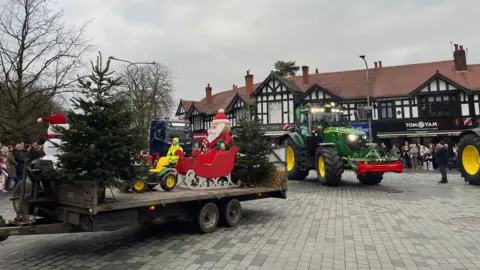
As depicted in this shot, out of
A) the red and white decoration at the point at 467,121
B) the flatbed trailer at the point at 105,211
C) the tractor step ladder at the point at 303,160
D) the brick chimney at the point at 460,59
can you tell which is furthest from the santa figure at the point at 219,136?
the brick chimney at the point at 460,59

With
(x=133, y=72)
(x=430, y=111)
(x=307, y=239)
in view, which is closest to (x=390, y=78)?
(x=430, y=111)

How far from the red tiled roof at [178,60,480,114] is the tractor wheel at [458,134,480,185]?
57.4 feet

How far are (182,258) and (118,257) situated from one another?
974 millimetres

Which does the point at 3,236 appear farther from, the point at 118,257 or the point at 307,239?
the point at 307,239

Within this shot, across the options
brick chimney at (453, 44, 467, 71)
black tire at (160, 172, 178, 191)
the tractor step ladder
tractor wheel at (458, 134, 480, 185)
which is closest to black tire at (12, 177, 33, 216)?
black tire at (160, 172, 178, 191)

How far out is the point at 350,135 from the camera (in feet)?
43.9

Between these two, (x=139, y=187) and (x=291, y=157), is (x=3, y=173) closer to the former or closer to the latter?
(x=139, y=187)

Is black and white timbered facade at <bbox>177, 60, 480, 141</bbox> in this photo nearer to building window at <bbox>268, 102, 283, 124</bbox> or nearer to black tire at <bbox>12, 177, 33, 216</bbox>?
building window at <bbox>268, 102, 283, 124</bbox>

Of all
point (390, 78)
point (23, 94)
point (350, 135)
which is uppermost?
point (390, 78)

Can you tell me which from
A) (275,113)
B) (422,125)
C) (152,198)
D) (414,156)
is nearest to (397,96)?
(422,125)

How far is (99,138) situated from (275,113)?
29384 mm

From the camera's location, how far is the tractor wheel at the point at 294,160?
1470 centimetres

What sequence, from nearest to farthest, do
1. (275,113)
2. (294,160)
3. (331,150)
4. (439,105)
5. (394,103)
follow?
(331,150)
(294,160)
(439,105)
(394,103)
(275,113)

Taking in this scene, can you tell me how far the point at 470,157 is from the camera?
13203mm
